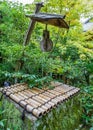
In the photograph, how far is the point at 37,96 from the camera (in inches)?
127

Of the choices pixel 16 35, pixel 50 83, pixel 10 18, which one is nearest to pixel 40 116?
pixel 50 83

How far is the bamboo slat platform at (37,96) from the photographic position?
2758 millimetres

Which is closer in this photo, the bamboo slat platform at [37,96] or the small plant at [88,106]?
the bamboo slat platform at [37,96]

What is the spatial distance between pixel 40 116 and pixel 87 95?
2.40 metres

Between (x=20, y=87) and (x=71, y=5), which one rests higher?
(x=71, y=5)

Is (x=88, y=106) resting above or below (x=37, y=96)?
below

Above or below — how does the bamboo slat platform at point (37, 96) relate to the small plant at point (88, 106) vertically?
above

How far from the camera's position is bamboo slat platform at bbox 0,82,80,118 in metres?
2.76

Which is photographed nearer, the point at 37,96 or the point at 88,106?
the point at 37,96

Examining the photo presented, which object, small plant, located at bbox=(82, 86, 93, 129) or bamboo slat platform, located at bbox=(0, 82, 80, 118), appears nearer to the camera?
bamboo slat platform, located at bbox=(0, 82, 80, 118)

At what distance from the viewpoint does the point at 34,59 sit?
4184 mm

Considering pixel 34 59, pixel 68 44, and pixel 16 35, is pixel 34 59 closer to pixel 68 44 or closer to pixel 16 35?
pixel 16 35

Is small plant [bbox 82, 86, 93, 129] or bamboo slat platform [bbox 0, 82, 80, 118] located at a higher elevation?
bamboo slat platform [bbox 0, 82, 80, 118]

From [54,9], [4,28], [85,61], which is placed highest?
[54,9]
